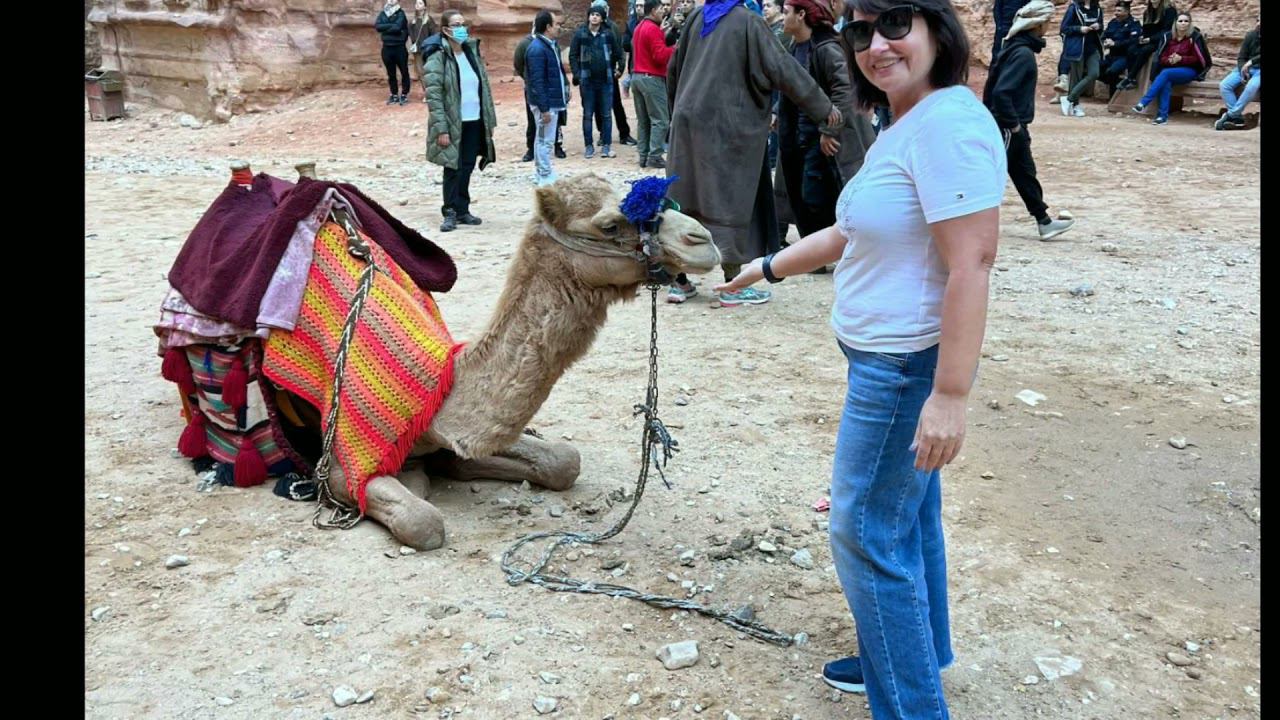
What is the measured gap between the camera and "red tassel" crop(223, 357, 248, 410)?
4.38m

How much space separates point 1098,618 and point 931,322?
5.97ft

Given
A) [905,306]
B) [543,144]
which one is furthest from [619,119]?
[905,306]

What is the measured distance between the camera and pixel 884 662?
2.66m

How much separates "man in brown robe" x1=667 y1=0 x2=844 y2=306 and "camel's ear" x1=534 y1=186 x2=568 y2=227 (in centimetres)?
317

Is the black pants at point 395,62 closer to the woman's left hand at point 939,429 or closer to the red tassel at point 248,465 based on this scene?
the red tassel at point 248,465

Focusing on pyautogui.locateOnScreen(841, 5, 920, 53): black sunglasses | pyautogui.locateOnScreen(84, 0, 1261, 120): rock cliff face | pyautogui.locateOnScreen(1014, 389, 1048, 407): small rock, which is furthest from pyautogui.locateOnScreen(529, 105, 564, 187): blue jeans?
pyautogui.locateOnScreen(841, 5, 920, 53): black sunglasses

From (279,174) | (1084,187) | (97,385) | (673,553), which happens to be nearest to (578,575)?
(673,553)

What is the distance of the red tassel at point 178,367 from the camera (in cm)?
454

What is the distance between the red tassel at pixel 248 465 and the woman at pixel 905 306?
285 cm

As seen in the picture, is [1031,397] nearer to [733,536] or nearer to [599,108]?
[733,536]

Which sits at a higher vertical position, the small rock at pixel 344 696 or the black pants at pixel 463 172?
the black pants at pixel 463 172

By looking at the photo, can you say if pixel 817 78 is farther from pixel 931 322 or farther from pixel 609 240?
pixel 931 322

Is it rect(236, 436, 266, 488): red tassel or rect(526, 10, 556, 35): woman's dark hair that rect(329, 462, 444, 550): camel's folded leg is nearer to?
rect(236, 436, 266, 488): red tassel

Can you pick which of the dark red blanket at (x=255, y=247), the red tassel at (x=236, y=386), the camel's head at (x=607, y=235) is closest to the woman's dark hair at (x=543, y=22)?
the dark red blanket at (x=255, y=247)
